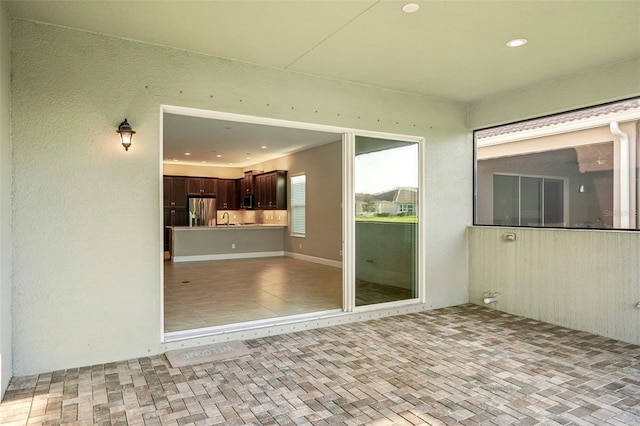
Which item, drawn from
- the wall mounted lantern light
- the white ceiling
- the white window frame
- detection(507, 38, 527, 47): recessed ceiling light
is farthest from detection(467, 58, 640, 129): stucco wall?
the white window frame

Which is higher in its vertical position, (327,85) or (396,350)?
(327,85)

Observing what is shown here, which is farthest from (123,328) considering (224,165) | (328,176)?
(224,165)

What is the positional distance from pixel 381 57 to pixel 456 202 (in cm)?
257

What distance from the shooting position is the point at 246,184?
12.9 metres

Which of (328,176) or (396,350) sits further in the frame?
(328,176)

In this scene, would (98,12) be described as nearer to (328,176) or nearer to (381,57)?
(381,57)

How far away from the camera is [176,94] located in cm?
381

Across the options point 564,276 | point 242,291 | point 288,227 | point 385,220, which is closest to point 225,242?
point 288,227

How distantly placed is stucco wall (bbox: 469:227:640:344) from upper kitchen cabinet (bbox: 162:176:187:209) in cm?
957

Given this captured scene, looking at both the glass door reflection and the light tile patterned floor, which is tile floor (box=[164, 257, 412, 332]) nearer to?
the glass door reflection

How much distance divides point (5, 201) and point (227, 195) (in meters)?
10.5

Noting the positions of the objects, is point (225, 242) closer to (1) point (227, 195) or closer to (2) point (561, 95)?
(1) point (227, 195)

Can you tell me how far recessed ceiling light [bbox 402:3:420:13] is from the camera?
2.96 metres

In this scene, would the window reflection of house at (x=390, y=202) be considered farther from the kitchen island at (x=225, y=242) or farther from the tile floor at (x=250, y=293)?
the kitchen island at (x=225, y=242)
